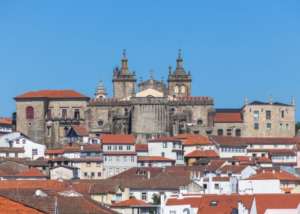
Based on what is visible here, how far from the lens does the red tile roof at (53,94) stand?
4705 inches

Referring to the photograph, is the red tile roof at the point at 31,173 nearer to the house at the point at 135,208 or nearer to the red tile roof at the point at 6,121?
the house at the point at 135,208

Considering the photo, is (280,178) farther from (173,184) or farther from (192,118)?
(192,118)

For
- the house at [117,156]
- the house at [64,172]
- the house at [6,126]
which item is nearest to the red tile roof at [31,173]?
the house at [64,172]

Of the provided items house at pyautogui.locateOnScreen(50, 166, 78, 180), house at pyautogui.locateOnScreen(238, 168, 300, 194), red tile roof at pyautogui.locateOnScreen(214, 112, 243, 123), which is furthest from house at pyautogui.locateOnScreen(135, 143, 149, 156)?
house at pyautogui.locateOnScreen(238, 168, 300, 194)

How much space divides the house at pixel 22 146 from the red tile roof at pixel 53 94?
987 centimetres

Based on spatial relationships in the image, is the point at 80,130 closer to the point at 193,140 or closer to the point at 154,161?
the point at 154,161

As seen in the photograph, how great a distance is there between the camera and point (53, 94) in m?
121

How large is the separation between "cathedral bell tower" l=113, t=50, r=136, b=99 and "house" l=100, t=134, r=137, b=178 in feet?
68.6

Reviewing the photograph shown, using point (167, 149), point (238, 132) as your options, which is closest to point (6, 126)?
point (238, 132)

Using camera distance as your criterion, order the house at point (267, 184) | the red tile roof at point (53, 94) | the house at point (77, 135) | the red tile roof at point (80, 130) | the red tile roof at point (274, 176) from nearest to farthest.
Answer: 1. the house at point (267, 184)
2. the red tile roof at point (274, 176)
3. the house at point (77, 135)
4. the red tile roof at point (80, 130)
5. the red tile roof at point (53, 94)

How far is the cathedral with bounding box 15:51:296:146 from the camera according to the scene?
377ft

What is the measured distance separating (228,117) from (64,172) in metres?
25.0

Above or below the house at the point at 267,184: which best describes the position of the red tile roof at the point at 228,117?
above

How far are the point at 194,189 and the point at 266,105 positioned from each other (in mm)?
40486
